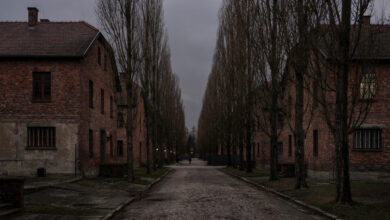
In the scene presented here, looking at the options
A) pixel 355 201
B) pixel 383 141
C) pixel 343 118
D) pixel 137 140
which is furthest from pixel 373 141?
pixel 137 140

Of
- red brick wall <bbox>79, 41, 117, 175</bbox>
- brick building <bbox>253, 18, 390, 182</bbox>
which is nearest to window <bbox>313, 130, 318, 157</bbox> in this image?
brick building <bbox>253, 18, 390, 182</bbox>

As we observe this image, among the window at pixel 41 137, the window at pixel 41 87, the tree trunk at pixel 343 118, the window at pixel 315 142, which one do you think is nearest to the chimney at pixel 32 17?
the window at pixel 41 87

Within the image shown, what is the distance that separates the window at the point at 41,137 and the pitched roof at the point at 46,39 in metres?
3.83

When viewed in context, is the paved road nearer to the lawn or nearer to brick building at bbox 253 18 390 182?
the lawn

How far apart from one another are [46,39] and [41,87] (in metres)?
3.22

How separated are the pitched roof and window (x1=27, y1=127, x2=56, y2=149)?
12.6 feet

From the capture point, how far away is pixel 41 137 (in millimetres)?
21328

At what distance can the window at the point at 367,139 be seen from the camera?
904 inches

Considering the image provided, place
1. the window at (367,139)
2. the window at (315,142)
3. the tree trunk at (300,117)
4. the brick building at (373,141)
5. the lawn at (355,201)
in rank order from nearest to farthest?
1. the lawn at (355,201)
2. the tree trunk at (300,117)
3. the brick building at (373,141)
4. the window at (367,139)
5. the window at (315,142)

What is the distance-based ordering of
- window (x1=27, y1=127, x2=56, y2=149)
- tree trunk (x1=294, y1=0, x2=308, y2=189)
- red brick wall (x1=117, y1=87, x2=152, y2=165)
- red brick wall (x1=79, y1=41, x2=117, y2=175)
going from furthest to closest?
red brick wall (x1=117, y1=87, x2=152, y2=165)
red brick wall (x1=79, y1=41, x2=117, y2=175)
window (x1=27, y1=127, x2=56, y2=149)
tree trunk (x1=294, y1=0, x2=308, y2=189)

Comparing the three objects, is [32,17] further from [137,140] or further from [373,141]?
[137,140]

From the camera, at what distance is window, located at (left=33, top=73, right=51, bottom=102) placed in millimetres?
21609

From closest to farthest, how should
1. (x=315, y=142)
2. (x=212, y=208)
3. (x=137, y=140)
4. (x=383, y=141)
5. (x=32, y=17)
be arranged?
(x=212, y=208)
(x=383, y=141)
(x=32, y=17)
(x=315, y=142)
(x=137, y=140)

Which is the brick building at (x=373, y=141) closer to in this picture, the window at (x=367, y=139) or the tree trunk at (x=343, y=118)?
the window at (x=367, y=139)
